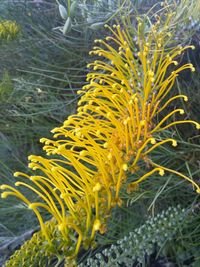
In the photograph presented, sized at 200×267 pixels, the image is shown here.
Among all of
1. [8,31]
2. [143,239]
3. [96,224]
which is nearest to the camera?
[96,224]

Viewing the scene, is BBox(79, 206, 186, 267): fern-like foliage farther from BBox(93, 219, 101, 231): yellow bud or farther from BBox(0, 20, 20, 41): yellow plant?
BBox(0, 20, 20, 41): yellow plant

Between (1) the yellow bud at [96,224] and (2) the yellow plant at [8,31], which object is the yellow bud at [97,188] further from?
(2) the yellow plant at [8,31]

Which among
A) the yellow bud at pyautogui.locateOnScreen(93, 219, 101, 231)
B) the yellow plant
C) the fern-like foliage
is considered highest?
the yellow plant

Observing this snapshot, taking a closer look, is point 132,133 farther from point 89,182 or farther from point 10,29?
point 10,29

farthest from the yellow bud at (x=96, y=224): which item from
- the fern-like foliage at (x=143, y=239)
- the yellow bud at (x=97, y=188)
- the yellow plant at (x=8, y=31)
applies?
the yellow plant at (x=8, y=31)

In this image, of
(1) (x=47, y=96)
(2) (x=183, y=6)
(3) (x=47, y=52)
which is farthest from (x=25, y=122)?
(2) (x=183, y=6)

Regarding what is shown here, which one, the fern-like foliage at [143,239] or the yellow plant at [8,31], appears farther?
the yellow plant at [8,31]

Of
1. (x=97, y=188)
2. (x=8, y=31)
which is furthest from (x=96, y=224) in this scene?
(x=8, y=31)

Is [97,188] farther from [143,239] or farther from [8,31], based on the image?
[8,31]

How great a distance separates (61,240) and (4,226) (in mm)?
609

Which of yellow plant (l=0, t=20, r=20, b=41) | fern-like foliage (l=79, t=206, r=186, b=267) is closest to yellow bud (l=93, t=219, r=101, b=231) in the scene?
fern-like foliage (l=79, t=206, r=186, b=267)

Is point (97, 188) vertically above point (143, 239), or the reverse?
point (97, 188)

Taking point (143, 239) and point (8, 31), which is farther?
point (8, 31)

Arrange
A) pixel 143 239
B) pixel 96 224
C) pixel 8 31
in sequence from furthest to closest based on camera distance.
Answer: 1. pixel 8 31
2. pixel 143 239
3. pixel 96 224
